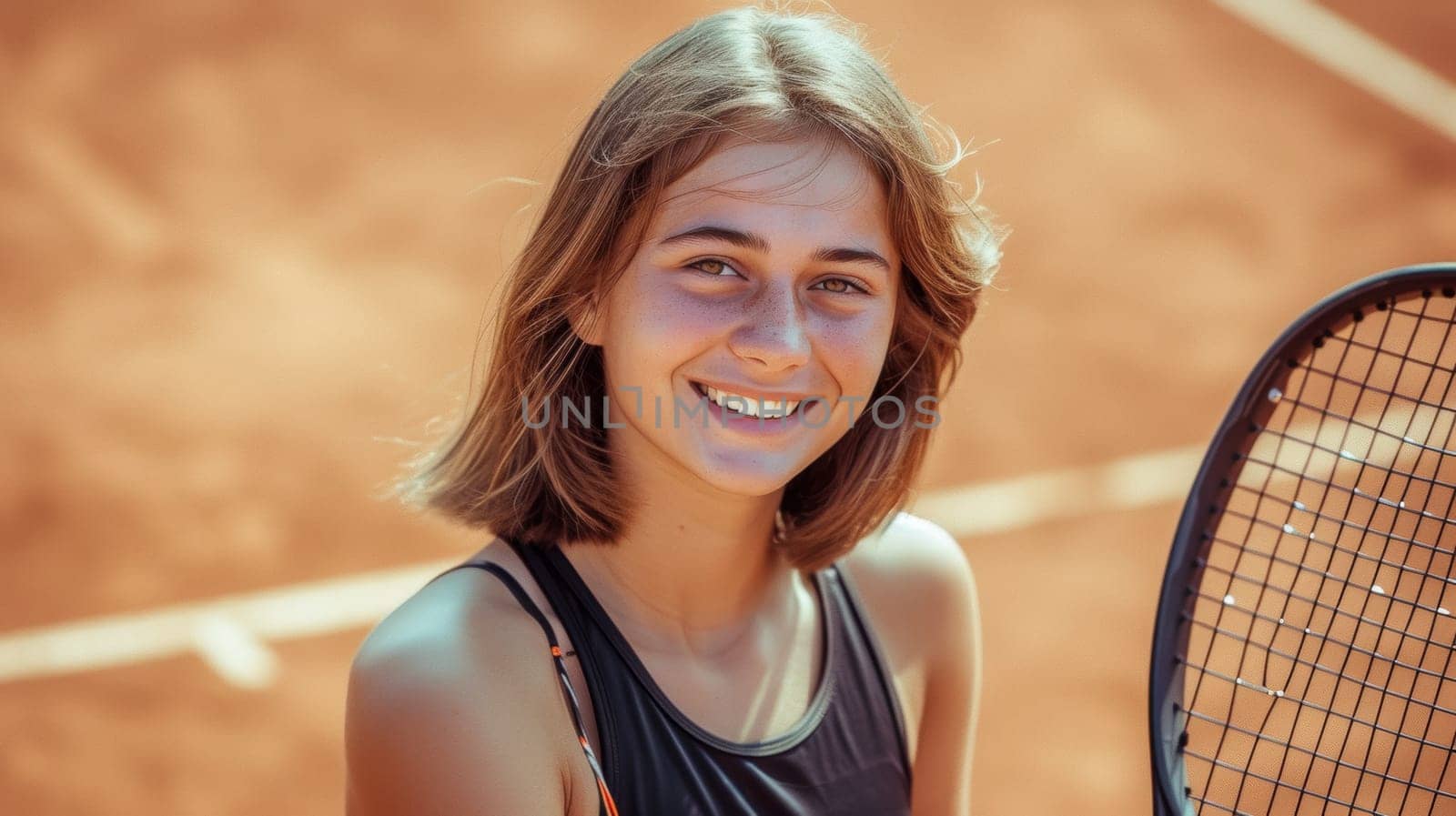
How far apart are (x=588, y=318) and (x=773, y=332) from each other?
25cm

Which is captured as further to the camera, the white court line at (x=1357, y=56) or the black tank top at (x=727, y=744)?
the white court line at (x=1357, y=56)

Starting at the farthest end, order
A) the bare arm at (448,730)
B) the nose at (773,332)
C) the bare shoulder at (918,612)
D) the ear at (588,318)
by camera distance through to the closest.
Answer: the bare shoulder at (918,612) < the ear at (588,318) < the nose at (773,332) < the bare arm at (448,730)

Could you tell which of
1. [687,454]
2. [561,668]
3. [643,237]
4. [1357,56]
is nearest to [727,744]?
[561,668]

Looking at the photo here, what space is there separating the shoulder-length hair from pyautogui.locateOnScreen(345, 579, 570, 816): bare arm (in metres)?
0.24

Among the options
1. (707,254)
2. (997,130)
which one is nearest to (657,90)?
(707,254)

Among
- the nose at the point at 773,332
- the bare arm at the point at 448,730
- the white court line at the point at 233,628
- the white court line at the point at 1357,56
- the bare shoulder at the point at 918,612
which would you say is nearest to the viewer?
the bare arm at the point at 448,730

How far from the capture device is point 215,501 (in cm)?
408

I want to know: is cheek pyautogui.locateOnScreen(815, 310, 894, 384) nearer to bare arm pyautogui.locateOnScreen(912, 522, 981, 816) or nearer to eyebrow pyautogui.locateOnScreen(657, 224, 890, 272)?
eyebrow pyautogui.locateOnScreen(657, 224, 890, 272)

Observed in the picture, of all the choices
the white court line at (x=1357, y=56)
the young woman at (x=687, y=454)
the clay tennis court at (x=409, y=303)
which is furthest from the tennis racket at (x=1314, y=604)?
the white court line at (x=1357, y=56)

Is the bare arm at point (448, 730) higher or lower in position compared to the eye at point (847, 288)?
lower

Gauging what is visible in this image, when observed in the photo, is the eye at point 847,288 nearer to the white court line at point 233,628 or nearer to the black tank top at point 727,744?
the black tank top at point 727,744

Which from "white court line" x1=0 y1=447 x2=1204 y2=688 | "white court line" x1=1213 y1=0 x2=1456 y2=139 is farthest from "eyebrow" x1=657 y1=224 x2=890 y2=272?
"white court line" x1=1213 y1=0 x2=1456 y2=139

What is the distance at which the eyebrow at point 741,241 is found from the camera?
1668 mm

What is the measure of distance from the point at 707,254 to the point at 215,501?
280 centimetres
